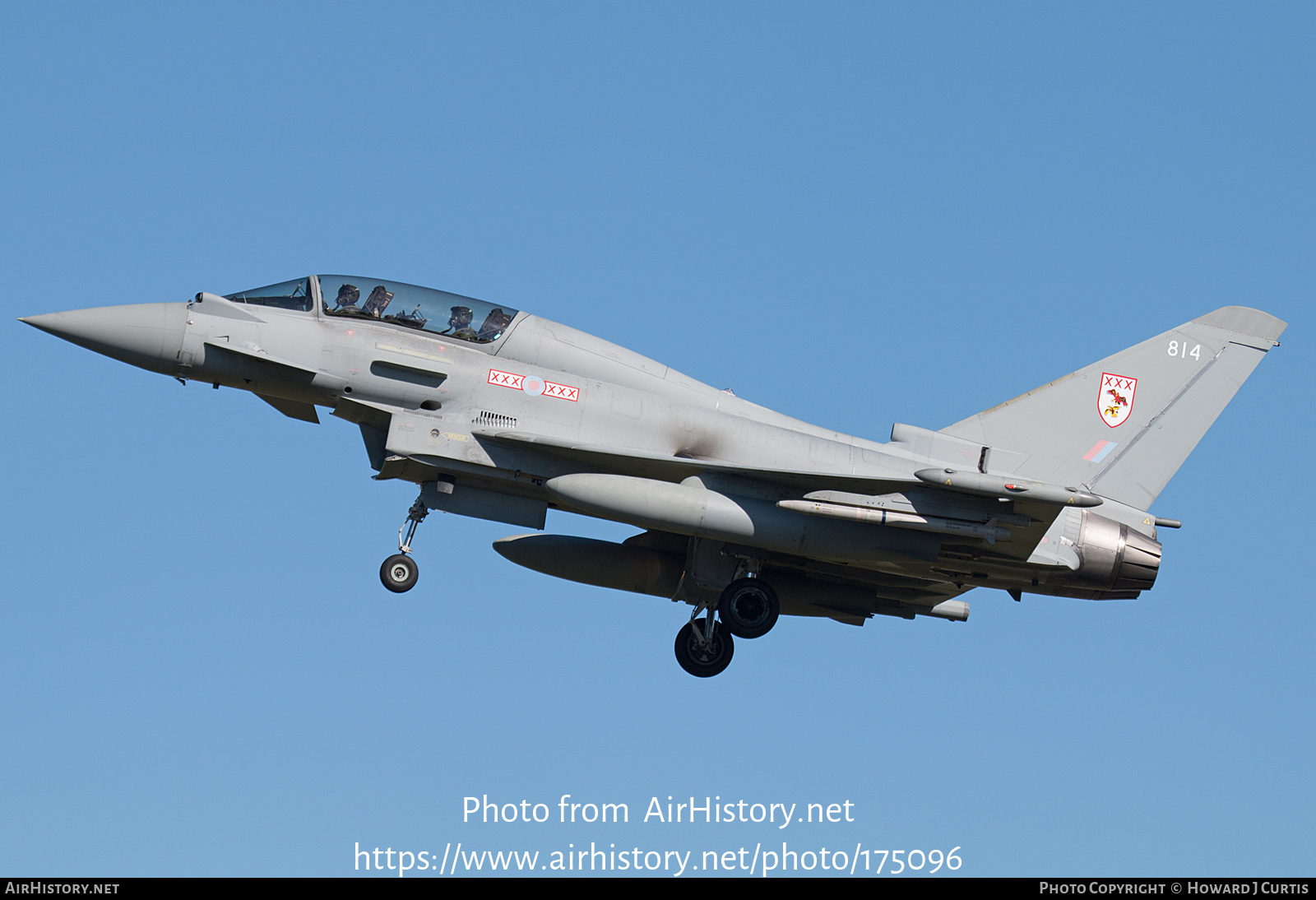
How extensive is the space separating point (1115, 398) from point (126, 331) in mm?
11532

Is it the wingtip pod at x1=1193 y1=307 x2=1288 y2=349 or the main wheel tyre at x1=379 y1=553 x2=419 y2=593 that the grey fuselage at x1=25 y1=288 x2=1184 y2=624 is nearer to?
the main wheel tyre at x1=379 y1=553 x2=419 y2=593

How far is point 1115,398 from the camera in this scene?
16688 millimetres

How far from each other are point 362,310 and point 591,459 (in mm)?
A: 2997

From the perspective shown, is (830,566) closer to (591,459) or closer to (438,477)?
(591,459)

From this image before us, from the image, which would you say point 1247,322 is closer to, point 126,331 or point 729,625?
point 729,625

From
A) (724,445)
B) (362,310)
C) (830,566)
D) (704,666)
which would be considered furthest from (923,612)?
(362,310)

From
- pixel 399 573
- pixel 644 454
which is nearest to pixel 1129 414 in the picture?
pixel 644 454

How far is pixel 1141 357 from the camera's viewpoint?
16922 mm

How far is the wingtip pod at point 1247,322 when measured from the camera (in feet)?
56.2

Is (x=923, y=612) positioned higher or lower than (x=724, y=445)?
lower

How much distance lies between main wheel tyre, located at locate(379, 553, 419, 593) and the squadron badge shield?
852cm
